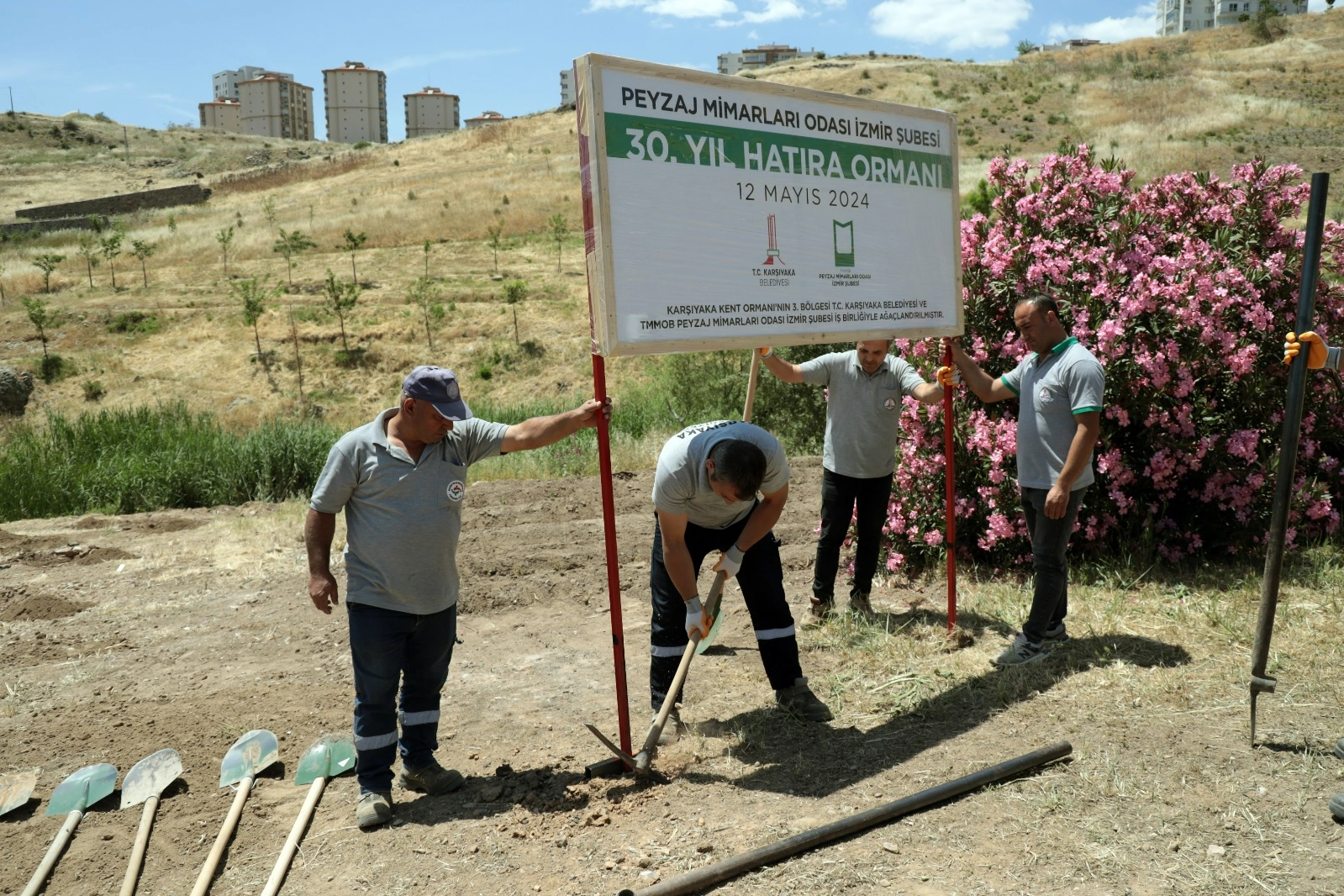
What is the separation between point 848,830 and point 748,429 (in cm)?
166

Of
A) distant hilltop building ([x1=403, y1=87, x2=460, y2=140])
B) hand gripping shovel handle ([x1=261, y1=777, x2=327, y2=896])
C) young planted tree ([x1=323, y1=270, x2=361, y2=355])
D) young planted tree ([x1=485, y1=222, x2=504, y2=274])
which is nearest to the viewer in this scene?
hand gripping shovel handle ([x1=261, y1=777, x2=327, y2=896])

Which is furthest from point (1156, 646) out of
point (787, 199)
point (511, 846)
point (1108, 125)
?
point (1108, 125)

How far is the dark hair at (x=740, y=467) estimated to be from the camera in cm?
377

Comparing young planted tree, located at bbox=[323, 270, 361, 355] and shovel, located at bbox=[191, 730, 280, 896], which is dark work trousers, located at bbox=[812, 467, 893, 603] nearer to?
shovel, located at bbox=[191, 730, 280, 896]

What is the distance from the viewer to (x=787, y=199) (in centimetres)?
432

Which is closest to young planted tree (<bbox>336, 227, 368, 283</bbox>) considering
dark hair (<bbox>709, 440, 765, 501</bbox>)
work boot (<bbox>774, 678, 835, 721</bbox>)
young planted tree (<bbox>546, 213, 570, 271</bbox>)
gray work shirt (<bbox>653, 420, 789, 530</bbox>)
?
young planted tree (<bbox>546, 213, 570, 271</bbox>)

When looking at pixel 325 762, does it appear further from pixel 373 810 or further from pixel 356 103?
pixel 356 103

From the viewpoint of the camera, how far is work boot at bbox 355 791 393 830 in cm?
381

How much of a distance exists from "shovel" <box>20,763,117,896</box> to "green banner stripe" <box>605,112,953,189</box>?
346cm

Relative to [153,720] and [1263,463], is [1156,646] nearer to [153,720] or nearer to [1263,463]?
[1263,463]

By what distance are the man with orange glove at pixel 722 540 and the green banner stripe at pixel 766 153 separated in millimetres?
1120

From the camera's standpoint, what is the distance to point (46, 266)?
102 feet

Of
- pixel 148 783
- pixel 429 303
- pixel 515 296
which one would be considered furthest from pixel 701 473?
pixel 429 303

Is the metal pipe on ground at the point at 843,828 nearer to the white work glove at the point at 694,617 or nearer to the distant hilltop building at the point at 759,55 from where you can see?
the white work glove at the point at 694,617
